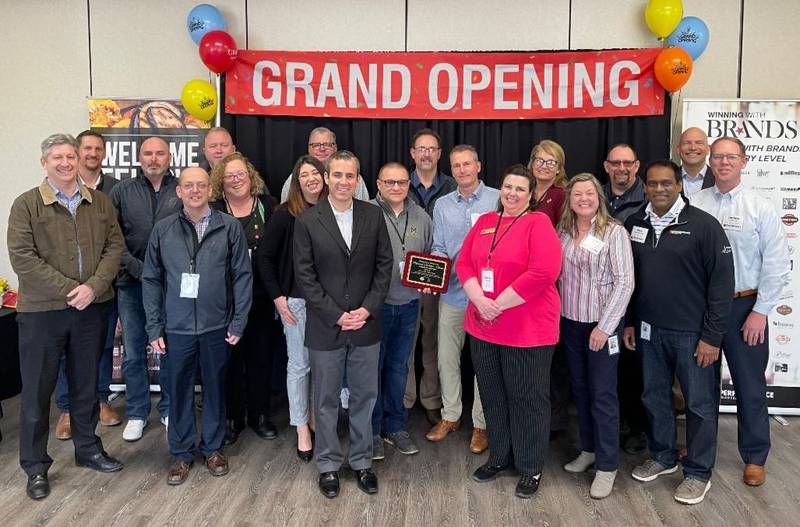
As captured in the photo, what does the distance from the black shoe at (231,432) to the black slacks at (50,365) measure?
71cm

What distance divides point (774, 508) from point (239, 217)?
117 inches

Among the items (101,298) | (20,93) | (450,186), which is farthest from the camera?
(20,93)

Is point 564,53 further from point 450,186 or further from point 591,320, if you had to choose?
point 591,320

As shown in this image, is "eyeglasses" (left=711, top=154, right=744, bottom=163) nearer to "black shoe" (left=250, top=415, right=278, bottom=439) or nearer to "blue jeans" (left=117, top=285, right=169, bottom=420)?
"black shoe" (left=250, top=415, right=278, bottom=439)

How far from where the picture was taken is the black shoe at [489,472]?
9.32 feet

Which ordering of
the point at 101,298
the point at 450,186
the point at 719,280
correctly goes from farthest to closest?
the point at 450,186 < the point at 101,298 < the point at 719,280

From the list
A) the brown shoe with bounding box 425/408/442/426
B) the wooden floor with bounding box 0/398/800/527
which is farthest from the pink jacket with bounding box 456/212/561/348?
the brown shoe with bounding box 425/408/442/426

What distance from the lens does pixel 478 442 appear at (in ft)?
10.4

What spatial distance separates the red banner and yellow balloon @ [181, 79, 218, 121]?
0.12m

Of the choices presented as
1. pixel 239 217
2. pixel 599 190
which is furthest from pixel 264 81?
pixel 599 190

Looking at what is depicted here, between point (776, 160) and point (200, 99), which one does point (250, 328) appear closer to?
point (200, 99)

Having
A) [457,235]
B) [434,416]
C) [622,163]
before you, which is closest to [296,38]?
[457,235]

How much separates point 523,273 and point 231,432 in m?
1.94

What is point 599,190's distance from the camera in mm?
2605
